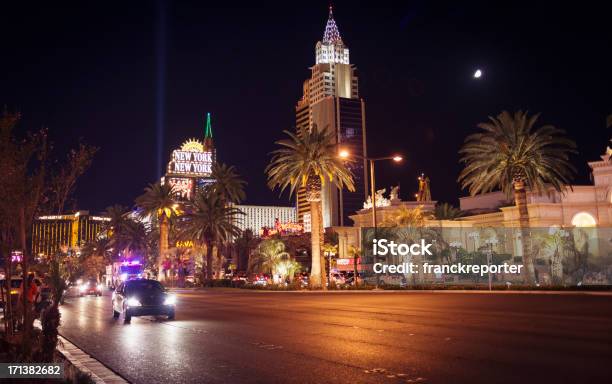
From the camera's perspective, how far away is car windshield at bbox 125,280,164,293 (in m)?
20.9

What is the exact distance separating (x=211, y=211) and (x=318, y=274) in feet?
69.1

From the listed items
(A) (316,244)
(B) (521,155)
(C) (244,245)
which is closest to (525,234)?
(B) (521,155)

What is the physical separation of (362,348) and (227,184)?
58.3 meters

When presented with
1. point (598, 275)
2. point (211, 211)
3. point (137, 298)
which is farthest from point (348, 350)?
point (211, 211)

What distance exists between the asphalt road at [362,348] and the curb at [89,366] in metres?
0.23

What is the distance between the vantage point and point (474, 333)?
Answer: 45.6 ft

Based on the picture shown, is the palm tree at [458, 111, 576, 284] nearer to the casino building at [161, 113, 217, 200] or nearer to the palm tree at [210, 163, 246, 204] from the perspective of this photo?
the palm tree at [210, 163, 246, 204]

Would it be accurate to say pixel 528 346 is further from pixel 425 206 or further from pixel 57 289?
pixel 425 206

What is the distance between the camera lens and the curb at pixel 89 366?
8.94 m

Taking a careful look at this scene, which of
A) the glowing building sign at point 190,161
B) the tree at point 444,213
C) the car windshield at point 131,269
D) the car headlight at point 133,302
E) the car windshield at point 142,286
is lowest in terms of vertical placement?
the car headlight at point 133,302

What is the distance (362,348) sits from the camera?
1161 centimetres

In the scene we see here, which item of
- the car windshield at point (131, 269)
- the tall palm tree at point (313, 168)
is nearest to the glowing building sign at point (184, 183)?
the car windshield at point (131, 269)

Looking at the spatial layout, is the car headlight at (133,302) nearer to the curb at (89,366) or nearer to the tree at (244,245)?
the curb at (89,366)

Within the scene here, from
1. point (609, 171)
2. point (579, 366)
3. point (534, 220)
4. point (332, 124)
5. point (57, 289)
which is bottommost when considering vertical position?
point (579, 366)
